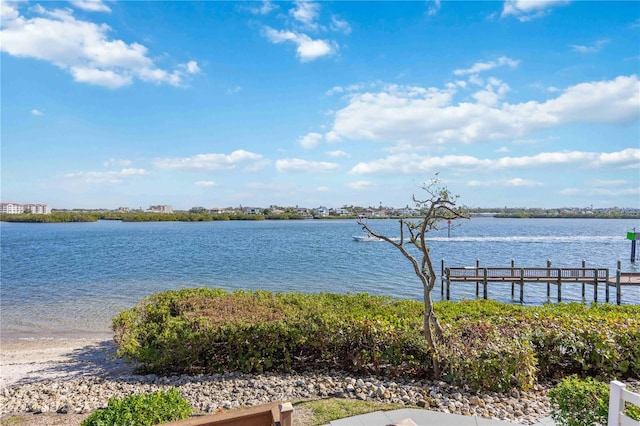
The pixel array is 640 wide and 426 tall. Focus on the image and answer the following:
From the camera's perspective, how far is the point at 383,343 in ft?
20.8

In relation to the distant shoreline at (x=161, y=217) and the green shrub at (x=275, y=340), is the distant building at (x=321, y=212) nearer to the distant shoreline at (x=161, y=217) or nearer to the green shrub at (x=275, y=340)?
the distant shoreline at (x=161, y=217)

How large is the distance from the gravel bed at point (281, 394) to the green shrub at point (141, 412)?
171 cm

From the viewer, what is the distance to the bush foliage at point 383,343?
5738 mm

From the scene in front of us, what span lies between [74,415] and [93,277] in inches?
865

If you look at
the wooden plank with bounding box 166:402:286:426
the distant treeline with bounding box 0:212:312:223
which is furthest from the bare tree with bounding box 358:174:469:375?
the distant treeline with bounding box 0:212:312:223

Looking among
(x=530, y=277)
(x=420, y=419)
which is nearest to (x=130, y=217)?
(x=530, y=277)

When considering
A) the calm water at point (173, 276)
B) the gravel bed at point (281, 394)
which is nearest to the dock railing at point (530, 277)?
the calm water at point (173, 276)

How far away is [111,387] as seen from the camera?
6828 millimetres

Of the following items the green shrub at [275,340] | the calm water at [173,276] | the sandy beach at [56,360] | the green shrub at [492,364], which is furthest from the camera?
the calm water at [173,276]

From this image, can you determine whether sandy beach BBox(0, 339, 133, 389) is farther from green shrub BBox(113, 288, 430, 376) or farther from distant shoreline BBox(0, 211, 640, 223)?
distant shoreline BBox(0, 211, 640, 223)

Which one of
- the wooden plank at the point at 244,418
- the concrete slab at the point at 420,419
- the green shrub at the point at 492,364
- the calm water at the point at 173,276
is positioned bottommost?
the calm water at the point at 173,276

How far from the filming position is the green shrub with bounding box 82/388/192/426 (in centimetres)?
348

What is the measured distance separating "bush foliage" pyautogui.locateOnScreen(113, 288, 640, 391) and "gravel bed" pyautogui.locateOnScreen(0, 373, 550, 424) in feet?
0.84

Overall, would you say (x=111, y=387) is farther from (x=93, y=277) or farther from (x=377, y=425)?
(x=93, y=277)
